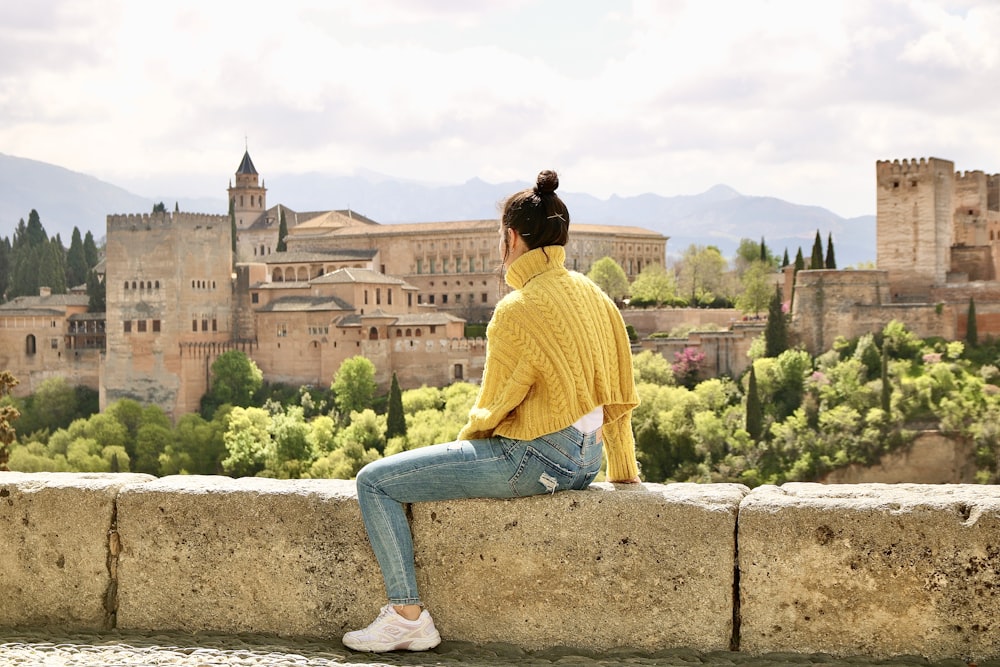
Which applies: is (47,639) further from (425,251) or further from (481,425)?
(425,251)

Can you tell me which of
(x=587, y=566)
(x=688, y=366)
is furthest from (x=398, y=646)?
(x=688, y=366)

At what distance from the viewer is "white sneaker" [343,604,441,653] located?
14.1 feet

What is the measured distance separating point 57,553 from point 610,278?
54.7 meters

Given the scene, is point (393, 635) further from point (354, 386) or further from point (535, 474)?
point (354, 386)

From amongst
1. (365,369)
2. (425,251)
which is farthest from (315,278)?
(425,251)

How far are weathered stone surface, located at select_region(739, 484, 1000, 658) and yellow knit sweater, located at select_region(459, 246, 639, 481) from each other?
2.18 feet

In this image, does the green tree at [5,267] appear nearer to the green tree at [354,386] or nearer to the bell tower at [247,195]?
the bell tower at [247,195]

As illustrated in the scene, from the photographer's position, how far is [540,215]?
4516 millimetres

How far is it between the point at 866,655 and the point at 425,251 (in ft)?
197

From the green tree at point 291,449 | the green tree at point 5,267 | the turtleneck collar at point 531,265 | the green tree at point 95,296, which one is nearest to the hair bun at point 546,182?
the turtleneck collar at point 531,265

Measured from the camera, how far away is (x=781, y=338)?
133 ft

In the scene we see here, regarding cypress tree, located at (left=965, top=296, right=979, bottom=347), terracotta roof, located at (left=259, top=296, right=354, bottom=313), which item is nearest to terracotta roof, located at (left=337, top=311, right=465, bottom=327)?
terracotta roof, located at (left=259, top=296, right=354, bottom=313)

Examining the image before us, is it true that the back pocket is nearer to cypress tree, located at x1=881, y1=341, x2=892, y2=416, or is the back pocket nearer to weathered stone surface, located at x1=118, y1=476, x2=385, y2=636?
weathered stone surface, located at x1=118, y1=476, x2=385, y2=636

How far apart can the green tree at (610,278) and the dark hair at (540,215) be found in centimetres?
5351
